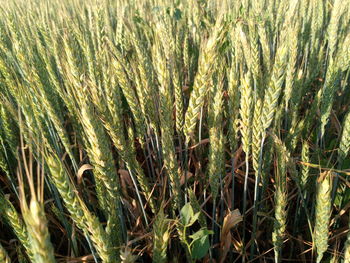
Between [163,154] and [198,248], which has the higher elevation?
[163,154]

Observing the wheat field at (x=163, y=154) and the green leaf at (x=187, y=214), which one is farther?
the green leaf at (x=187, y=214)

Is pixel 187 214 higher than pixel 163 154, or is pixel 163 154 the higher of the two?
pixel 163 154

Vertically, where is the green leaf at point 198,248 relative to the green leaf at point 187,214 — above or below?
below

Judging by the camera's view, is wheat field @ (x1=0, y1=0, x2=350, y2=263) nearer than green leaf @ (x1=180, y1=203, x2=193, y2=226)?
Yes

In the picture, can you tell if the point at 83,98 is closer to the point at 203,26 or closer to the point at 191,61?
the point at 191,61

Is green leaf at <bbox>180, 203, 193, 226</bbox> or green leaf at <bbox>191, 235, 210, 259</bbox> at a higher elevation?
green leaf at <bbox>180, 203, 193, 226</bbox>

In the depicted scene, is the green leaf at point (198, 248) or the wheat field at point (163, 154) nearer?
→ the wheat field at point (163, 154)

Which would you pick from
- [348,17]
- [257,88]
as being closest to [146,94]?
[257,88]

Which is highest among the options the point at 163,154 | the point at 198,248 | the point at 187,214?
the point at 163,154

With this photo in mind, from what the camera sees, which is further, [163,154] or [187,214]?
[163,154]

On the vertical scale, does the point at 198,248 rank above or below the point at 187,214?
below

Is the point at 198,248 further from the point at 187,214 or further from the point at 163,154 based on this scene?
the point at 163,154

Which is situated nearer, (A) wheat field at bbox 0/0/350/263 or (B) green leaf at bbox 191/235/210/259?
(A) wheat field at bbox 0/0/350/263

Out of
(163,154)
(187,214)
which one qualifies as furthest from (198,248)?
(163,154)
